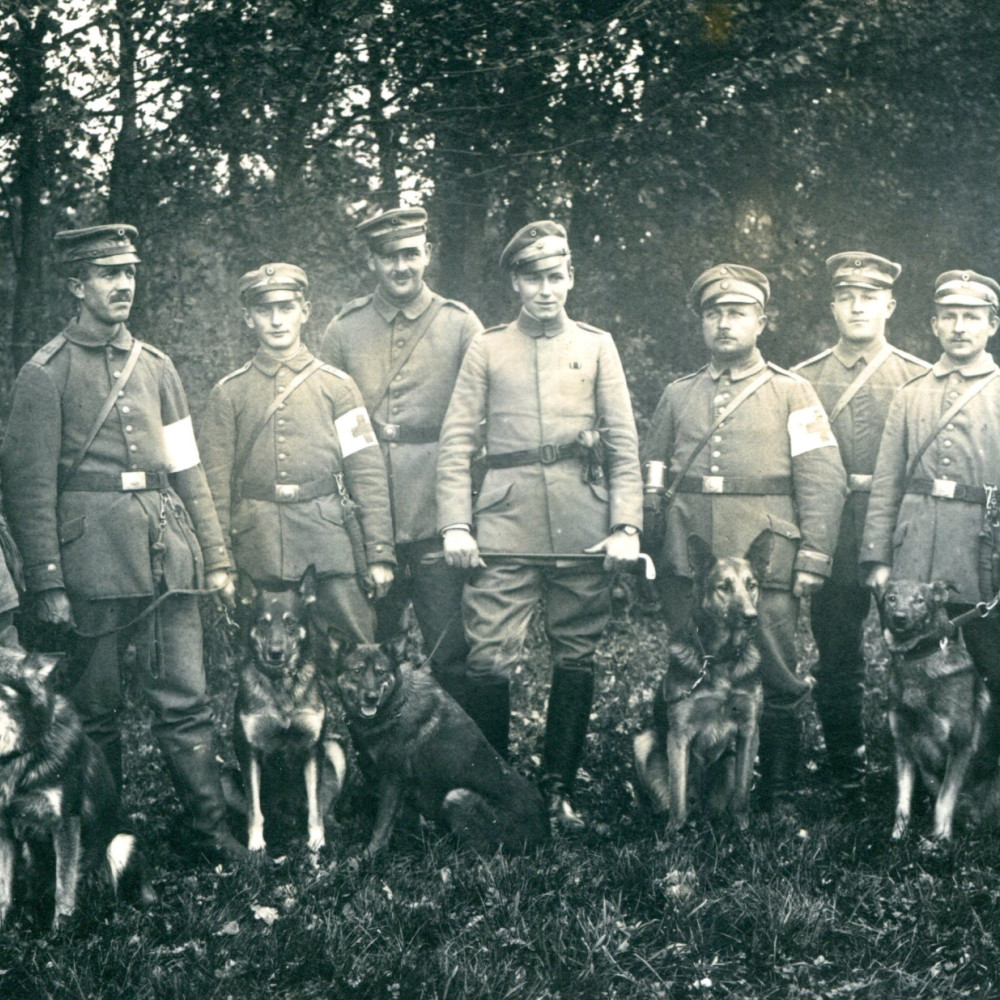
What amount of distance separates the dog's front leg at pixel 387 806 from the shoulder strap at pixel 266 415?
1640mm

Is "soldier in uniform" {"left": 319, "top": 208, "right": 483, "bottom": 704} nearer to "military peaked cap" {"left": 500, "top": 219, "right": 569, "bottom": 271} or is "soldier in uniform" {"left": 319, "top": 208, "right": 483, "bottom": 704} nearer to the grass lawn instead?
"military peaked cap" {"left": 500, "top": 219, "right": 569, "bottom": 271}

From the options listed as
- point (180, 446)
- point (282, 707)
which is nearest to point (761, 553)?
point (282, 707)

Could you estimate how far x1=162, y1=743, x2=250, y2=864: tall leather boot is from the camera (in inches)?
200

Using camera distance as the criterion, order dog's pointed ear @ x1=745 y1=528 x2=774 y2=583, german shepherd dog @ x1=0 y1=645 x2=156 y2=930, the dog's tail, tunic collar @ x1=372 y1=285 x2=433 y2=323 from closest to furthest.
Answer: german shepherd dog @ x1=0 y1=645 x2=156 y2=930, the dog's tail, dog's pointed ear @ x1=745 y1=528 x2=774 y2=583, tunic collar @ x1=372 y1=285 x2=433 y2=323

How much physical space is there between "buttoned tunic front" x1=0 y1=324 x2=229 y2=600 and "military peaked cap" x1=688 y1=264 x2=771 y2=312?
8.53 feet

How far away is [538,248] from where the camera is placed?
546 centimetres

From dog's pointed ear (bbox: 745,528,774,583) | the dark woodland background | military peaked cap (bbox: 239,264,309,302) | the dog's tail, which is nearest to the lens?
the dog's tail

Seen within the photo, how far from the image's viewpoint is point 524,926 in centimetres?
419

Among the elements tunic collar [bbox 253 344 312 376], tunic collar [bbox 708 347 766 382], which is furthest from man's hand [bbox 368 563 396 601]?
tunic collar [bbox 708 347 766 382]

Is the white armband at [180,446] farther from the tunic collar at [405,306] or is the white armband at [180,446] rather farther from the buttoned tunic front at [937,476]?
the buttoned tunic front at [937,476]

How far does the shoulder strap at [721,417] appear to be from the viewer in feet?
18.4

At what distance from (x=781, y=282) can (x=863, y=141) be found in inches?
46.3

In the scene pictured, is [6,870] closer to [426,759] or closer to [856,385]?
[426,759]

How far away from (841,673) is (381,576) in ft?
8.09
